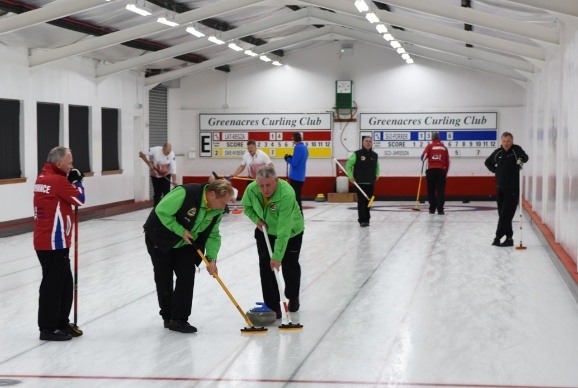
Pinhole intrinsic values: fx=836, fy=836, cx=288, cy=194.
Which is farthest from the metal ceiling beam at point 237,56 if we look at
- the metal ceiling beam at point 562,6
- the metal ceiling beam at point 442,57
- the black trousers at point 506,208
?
the metal ceiling beam at point 562,6

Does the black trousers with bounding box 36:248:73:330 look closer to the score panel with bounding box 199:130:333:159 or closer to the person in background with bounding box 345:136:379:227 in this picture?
the person in background with bounding box 345:136:379:227

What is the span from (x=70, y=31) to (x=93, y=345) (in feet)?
30.7

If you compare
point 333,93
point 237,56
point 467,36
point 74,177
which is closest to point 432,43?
point 467,36

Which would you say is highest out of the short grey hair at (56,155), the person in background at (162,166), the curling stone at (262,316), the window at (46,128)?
the window at (46,128)

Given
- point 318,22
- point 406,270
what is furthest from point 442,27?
point 406,270

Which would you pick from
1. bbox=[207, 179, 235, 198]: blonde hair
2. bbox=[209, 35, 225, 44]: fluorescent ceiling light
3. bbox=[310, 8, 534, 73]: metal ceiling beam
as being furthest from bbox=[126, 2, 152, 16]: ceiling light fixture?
bbox=[207, 179, 235, 198]: blonde hair

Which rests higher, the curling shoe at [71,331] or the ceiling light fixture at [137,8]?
the ceiling light fixture at [137,8]

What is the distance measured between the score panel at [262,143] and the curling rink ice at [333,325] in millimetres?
10427

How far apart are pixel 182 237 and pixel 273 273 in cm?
110

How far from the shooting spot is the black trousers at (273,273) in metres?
7.07

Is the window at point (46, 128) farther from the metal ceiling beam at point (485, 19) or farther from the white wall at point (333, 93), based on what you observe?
the metal ceiling beam at point (485, 19)

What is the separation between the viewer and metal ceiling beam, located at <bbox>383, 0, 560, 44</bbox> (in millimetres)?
11516

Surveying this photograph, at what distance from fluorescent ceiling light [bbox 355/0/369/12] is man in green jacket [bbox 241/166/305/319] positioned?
592cm

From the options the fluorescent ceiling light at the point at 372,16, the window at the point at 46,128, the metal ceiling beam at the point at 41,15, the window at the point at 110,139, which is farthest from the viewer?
the window at the point at 110,139
